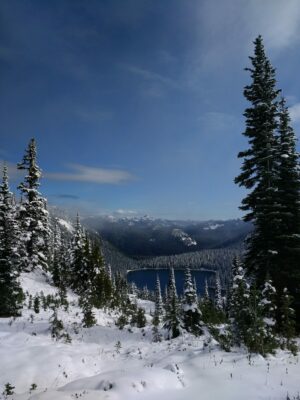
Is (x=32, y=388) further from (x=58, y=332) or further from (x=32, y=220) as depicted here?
(x=32, y=220)

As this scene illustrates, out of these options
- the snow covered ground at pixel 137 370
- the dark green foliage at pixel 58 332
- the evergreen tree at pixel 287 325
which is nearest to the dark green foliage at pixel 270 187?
the evergreen tree at pixel 287 325

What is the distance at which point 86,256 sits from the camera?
4331cm

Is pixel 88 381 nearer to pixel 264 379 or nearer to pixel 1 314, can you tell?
pixel 264 379

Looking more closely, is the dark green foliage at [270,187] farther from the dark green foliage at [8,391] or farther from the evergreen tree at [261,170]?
the dark green foliage at [8,391]

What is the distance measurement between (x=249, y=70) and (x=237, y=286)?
13.5 meters

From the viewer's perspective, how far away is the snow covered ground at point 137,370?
6418mm

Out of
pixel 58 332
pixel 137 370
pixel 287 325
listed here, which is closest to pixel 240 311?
pixel 287 325

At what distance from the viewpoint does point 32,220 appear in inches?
1292

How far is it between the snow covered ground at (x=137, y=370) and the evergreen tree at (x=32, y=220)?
20813 millimetres

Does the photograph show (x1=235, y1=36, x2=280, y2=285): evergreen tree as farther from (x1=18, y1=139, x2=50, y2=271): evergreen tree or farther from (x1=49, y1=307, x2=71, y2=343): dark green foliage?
(x1=18, y1=139, x2=50, y2=271): evergreen tree

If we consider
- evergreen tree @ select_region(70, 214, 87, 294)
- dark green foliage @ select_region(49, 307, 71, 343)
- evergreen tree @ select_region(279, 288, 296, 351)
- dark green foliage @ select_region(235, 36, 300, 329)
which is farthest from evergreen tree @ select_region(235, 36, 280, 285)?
evergreen tree @ select_region(70, 214, 87, 294)

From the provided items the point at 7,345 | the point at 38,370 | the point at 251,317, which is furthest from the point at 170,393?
the point at 7,345

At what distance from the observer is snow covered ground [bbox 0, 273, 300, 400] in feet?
21.1

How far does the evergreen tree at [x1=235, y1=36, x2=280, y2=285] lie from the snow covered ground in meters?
6.61
